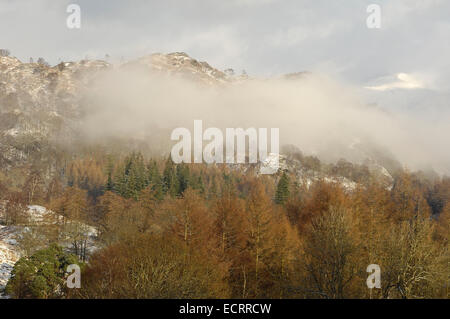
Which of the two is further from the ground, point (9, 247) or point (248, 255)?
point (248, 255)

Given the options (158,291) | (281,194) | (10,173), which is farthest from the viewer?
(10,173)

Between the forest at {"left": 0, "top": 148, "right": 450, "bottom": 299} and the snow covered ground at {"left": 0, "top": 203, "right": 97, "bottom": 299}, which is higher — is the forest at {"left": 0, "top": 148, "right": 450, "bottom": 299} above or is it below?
above

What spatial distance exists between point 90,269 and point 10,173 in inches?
8043

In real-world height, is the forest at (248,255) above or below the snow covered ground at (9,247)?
above

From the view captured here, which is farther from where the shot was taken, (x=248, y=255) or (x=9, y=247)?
(x=9, y=247)

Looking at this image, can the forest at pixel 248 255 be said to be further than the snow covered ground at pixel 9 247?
No

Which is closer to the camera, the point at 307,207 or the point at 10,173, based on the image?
the point at 307,207

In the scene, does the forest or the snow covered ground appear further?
the snow covered ground


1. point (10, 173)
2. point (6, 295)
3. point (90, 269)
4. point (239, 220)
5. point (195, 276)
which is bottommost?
point (6, 295)
